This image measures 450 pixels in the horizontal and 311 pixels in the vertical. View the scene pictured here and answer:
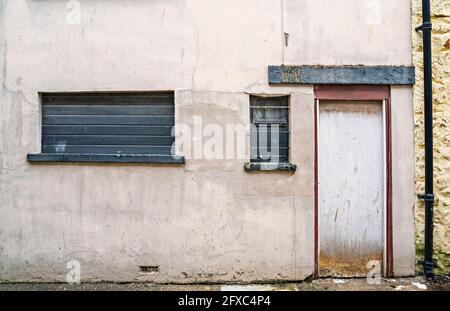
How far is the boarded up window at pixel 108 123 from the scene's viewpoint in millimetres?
5723

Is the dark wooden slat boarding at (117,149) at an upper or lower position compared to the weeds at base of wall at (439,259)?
upper

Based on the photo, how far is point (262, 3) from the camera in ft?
18.5

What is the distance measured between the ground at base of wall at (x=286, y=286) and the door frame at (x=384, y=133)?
0.24 m

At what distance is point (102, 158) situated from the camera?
5.59 meters

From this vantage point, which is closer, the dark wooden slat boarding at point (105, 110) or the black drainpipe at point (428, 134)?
the black drainpipe at point (428, 134)

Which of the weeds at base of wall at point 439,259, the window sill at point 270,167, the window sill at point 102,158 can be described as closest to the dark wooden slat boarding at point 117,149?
the window sill at point 102,158

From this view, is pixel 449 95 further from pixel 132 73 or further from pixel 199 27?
pixel 132 73

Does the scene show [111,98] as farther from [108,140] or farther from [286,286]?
[286,286]

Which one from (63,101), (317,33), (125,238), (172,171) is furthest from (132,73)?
(317,33)

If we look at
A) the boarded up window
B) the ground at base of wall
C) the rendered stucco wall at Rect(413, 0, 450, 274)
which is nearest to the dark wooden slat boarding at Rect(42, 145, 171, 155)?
the boarded up window

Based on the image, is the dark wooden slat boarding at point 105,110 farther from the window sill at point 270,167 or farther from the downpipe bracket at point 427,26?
the downpipe bracket at point 427,26

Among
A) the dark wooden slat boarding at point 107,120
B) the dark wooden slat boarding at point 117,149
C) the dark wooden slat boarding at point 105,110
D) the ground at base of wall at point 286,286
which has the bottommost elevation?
the ground at base of wall at point 286,286

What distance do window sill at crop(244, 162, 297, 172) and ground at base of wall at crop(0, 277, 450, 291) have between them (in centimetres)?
162

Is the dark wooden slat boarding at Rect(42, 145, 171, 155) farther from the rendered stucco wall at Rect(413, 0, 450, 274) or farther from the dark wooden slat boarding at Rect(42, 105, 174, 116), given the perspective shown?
the rendered stucco wall at Rect(413, 0, 450, 274)
